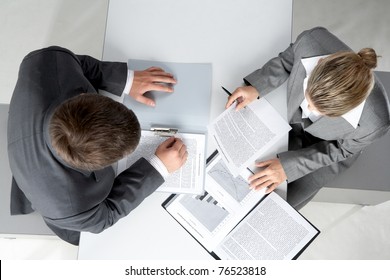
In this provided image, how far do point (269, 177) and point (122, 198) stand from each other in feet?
1.53

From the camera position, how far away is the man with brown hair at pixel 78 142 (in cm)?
85

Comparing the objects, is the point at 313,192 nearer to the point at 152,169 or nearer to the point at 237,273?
the point at 237,273

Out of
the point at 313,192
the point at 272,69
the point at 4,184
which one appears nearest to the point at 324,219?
the point at 313,192

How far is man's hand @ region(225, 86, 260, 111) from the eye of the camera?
1236mm

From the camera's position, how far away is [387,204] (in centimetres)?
197

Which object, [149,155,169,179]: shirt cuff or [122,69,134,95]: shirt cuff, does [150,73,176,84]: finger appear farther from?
[149,155,169,179]: shirt cuff

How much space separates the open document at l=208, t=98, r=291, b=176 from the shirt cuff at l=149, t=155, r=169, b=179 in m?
0.19

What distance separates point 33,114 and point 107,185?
0.29 m

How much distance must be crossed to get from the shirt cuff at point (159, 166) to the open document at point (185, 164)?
3cm

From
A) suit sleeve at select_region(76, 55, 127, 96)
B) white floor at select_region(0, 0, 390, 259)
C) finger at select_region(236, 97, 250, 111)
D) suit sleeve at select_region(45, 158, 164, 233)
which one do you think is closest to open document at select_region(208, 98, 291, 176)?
finger at select_region(236, 97, 250, 111)

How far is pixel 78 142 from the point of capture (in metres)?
0.84

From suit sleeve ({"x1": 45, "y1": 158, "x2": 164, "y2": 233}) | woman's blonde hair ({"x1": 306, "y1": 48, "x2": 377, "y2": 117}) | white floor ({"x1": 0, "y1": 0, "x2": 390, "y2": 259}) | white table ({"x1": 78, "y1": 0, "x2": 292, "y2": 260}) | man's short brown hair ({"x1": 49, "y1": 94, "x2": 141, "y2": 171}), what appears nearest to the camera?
man's short brown hair ({"x1": 49, "y1": 94, "x2": 141, "y2": 171})

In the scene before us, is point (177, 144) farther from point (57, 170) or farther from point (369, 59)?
point (369, 59)

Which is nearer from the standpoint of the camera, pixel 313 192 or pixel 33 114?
pixel 33 114
